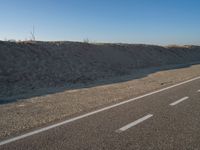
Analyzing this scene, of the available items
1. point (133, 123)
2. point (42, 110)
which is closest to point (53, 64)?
point (42, 110)

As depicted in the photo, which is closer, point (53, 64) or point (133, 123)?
point (133, 123)

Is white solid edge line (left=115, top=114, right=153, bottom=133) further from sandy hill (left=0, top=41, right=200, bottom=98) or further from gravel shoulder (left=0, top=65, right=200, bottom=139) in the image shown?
sandy hill (left=0, top=41, right=200, bottom=98)

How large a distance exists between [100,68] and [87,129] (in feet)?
57.6

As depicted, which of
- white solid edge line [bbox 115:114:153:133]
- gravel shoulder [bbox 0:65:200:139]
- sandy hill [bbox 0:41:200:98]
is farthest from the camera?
sandy hill [bbox 0:41:200:98]

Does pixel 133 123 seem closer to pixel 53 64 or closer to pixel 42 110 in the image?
pixel 42 110

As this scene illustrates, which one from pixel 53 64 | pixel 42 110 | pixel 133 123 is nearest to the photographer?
pixel 133 123

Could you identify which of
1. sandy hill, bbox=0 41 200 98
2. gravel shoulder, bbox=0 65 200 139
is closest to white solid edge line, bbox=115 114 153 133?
gravel shoulder, bbox=0 65 200 139

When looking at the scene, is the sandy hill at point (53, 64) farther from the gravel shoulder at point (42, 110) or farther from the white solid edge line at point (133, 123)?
the white solid edge line at point (133, 123)

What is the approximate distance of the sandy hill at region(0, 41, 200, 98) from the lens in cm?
1539

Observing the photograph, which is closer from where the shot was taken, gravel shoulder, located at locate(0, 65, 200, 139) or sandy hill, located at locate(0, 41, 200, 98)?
gravel shoulder, located at locate(0, 65, 200, 139)

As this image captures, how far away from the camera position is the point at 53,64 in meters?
20.0

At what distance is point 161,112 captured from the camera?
762 cm

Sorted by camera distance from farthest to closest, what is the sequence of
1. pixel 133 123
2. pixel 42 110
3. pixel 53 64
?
pixel 53 64, pixel 42 110, pixel 133 123

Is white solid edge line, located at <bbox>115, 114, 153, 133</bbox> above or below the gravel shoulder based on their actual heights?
above
